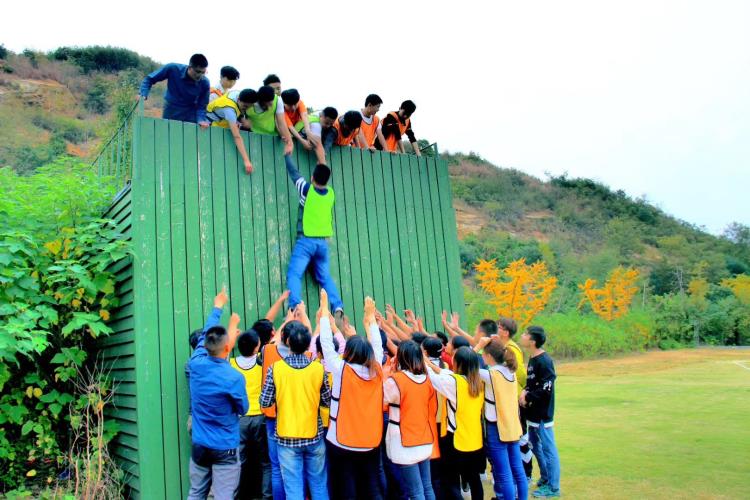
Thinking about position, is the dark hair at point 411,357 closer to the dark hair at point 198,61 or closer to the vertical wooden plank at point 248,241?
the vertical wooden plank at point 248,241

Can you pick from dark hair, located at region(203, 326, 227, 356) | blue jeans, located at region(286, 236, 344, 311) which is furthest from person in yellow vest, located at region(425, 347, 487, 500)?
blue jeans, located at region(286, 236, 344, 311)

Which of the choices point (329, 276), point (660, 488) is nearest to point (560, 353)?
point (660, 488)

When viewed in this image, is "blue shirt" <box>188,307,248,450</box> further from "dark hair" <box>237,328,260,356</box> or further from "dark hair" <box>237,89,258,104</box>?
"dark hair" <box>237,89,258,104</box>

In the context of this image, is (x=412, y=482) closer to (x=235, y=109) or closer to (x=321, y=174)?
(x=321, y=174)

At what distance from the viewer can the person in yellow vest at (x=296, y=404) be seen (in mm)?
3887

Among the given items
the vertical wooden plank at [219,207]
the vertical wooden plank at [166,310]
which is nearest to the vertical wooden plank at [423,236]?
the vertical wooden plank at [219,207]

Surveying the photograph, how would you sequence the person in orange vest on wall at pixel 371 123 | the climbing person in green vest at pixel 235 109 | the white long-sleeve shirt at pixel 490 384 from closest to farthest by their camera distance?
the white long-sleeve shirt at pixel 490 384 → the climbing person in green vest at pixel 235 109 → the person in orange vest on wall at pixel 371 123

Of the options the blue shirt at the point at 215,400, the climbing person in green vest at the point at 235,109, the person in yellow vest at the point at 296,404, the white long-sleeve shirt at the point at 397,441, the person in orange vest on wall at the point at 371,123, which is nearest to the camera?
the blue shirt at the point at 215,400

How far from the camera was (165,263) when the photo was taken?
5215 millimetres

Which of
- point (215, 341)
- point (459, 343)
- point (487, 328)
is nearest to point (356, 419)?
point (215, 341)

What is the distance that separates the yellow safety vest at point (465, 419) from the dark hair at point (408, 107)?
15.5ft

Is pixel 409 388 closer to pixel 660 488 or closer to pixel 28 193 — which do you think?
pixel 660 488

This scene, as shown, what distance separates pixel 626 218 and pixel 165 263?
2394 inches

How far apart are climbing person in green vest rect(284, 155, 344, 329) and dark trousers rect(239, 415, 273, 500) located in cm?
148
